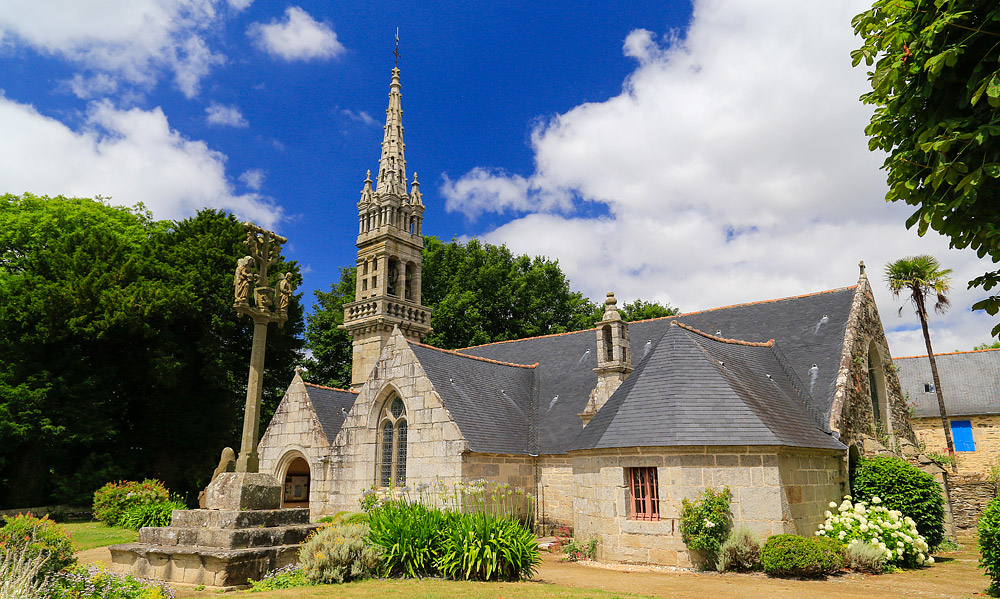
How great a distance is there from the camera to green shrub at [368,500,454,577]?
977cm

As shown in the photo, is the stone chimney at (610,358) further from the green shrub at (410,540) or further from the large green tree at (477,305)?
the large green tree at (477,305)

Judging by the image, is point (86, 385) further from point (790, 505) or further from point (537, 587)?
point (790, 505)

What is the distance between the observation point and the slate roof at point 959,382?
28406 mm

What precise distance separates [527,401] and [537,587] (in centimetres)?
1287

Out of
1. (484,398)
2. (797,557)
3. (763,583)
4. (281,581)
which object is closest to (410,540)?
(281,581)

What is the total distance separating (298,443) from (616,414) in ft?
38.7

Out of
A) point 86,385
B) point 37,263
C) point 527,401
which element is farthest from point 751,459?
point 37,263

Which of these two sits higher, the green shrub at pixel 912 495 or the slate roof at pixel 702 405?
the slate roof at pixel 702 405

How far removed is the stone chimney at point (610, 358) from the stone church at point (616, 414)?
47 millimetres

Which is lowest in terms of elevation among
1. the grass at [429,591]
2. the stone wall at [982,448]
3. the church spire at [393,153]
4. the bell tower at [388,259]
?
the grass at [429,591]

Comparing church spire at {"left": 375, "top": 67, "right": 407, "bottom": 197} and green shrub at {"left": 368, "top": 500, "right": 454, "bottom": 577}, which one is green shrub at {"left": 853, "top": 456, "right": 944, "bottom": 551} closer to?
green shrub at {"left": 368, "top": 500, "right": 454, "bottom": 577}

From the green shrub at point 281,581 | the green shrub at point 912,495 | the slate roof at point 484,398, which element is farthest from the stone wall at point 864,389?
the green shrub at point 281,581

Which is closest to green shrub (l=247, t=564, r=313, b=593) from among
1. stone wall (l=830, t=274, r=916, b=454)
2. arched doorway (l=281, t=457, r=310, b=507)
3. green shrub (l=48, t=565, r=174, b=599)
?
green shrub (l=48, t=565, r=174, b=599)

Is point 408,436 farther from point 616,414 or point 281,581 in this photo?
point 281,581
